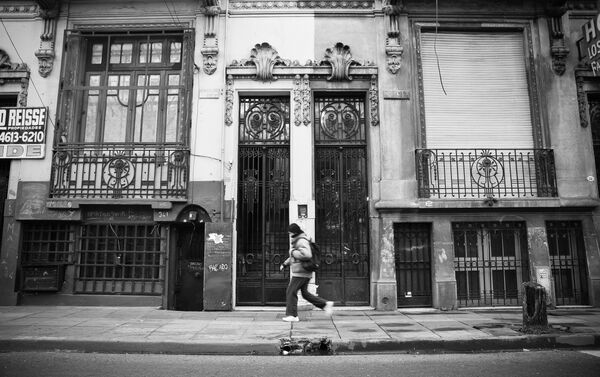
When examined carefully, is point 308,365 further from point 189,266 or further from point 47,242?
point 47,242

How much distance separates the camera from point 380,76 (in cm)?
1091

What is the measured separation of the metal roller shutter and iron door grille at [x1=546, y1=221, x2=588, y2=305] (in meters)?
2.21

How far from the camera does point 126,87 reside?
36.7 ft

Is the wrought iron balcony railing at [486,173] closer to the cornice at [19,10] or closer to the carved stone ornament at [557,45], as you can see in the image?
the carved stone ornament at [557,45]

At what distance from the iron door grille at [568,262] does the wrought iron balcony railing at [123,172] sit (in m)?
8.98

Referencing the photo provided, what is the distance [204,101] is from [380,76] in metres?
4.39

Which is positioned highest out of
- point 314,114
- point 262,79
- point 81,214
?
point 262,79

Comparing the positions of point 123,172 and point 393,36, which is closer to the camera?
point 123,172

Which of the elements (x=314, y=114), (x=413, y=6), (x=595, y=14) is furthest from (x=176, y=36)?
(x=595, y=14)

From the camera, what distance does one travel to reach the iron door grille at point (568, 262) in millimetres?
10398

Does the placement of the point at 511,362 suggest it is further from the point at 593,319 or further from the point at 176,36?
the point at 176,36

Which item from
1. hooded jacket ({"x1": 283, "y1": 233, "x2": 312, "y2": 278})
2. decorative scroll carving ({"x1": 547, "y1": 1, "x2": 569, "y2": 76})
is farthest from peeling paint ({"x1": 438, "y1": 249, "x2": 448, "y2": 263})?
decorative scroll carving ({"x1": 547, "y1": 1, "x2": 569, "y2": 76})

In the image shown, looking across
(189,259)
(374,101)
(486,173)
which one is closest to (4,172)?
(189,259)

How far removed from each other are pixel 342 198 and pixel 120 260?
5.52m
